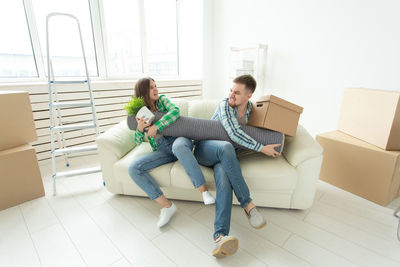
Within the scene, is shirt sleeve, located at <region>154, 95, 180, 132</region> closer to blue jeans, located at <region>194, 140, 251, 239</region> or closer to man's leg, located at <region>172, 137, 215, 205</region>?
man's leg, located at <region>172, 137, 215, 205</region>

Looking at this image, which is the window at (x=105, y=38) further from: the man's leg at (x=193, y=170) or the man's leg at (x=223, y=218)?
the man's leg at (x=223, y=218)

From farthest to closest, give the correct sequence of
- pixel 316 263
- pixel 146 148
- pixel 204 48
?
pixel 204 48 → pixel 146 148 → pixel 316 263

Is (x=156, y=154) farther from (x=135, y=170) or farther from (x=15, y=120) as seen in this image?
(x=15, y=120)

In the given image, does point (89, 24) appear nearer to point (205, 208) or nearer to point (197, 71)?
point (197, 71)

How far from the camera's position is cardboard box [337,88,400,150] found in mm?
1528

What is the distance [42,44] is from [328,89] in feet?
10.7

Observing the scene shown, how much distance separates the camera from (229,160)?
131 cm

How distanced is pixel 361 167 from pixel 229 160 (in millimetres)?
1143

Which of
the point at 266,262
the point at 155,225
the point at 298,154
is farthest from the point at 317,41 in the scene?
the point at 155,225

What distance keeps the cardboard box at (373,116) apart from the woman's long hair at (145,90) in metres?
1.65

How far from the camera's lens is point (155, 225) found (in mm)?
1442

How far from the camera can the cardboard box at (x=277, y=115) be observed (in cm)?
145

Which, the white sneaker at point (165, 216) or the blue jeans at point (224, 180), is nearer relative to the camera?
the blue jeans at point (224, 180)

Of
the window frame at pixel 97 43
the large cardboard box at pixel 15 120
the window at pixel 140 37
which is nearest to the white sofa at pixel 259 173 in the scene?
the large cardboard box at pixel 15 120
